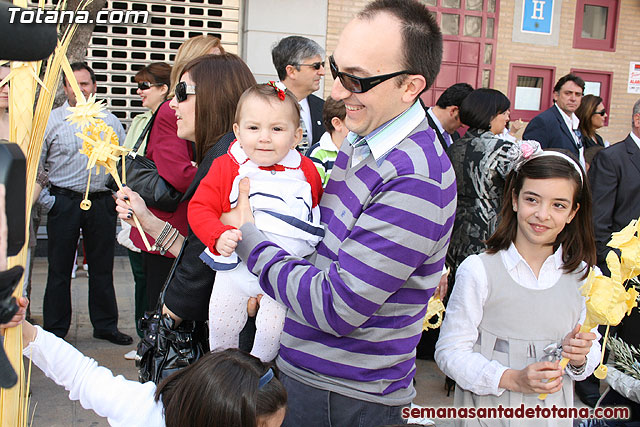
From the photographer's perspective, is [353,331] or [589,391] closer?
[353,331]

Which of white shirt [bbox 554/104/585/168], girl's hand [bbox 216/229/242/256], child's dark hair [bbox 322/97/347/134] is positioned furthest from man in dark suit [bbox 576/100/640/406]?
girl's hand [bbox 216/229/242/256]

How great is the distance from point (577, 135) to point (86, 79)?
5.03 meters

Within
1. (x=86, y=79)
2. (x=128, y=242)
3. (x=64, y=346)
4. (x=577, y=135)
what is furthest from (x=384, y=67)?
(x=577, y=135)

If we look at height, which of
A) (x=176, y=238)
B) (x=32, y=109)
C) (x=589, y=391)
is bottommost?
(x=589, y=391)

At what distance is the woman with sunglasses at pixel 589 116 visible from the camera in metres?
6.84

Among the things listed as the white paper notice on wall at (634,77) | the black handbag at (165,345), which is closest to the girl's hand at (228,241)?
the black handbag at (165,345)

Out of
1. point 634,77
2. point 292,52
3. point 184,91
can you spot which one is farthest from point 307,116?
point 634,77

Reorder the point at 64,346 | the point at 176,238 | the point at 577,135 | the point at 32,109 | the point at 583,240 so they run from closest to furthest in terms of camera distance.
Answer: the point at 32,109
the point at 64,346
the point at 583,240
the point at 176,238
the point at 577,135

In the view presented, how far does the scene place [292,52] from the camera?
4.64 metres

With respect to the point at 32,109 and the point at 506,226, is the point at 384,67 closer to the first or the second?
the point at 32,109

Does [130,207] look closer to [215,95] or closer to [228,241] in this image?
[215,95]

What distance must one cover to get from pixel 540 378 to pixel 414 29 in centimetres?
125

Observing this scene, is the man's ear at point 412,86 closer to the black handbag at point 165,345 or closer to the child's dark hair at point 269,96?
the child's dark hair at point 269,96

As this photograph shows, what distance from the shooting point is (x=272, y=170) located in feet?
7.31
